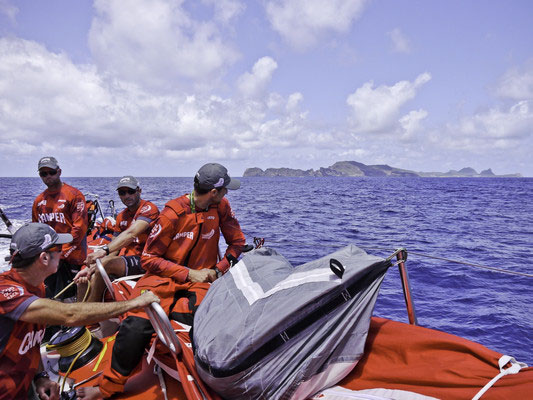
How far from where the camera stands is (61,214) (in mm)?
4781

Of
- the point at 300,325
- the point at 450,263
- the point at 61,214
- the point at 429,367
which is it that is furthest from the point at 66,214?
the point at 450,263

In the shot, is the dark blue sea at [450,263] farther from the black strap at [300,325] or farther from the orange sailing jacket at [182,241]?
the orange sailing jacket at [182,241]

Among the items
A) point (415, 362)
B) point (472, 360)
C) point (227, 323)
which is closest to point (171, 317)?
point (227, 323)

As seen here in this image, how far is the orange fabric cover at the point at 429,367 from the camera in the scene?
6.28 ft

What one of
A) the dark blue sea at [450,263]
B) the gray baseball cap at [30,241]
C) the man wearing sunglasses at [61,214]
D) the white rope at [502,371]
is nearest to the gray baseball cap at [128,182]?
the man wearing sunglasses at [61,214]

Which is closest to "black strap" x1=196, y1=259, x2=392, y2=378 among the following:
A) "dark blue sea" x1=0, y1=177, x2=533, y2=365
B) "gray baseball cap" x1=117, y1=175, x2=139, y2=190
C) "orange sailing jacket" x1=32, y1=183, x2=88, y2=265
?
"dark blue sea" x1=0, y1=177, x2=533, y2=365

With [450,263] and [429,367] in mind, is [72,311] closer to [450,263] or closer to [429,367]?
[429,367]

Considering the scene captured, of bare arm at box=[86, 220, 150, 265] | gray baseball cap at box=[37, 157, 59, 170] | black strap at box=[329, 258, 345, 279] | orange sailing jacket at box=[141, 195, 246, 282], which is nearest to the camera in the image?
black strap at box=[329, 258, 345, 279]

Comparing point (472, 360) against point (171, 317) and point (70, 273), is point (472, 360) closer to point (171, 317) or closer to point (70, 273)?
point (171, 317)

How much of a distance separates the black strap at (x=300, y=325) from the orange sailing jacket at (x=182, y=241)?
51.8 inches

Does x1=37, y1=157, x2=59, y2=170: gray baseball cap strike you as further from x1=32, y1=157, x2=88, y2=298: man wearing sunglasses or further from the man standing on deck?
the man standing on deck

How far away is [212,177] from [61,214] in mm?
2707

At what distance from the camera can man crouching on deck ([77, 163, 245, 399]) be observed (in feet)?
9.74

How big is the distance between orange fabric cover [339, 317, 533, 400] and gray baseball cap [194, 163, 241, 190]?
6.06 feet
